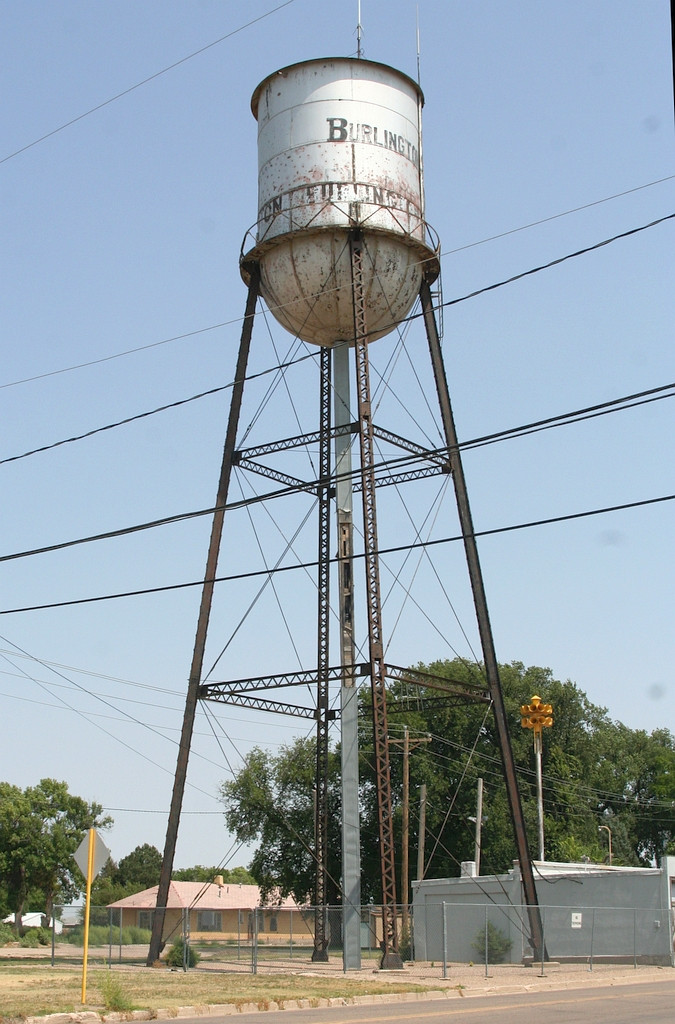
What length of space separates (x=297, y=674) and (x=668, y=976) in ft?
33.9

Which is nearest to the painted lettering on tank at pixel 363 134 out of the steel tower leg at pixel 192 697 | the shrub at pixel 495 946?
the steel tower leg at pixel 192 697

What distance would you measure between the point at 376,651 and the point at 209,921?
203 ft

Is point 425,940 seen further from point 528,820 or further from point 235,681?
point 528,820

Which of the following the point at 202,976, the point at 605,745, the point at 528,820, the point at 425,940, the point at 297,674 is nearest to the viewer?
the point at 202,976

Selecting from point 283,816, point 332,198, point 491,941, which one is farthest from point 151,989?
point 283,816

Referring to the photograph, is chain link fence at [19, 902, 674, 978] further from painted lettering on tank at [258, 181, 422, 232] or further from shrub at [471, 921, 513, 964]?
painted lettering on tank at [258, 181, 422, 232]

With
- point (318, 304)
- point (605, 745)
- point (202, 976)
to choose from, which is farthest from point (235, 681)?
point (605, 745)

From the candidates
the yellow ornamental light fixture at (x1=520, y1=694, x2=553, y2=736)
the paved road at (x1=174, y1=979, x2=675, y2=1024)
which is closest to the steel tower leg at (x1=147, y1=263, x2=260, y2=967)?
the paved road at (x1=174, y1=979, x2=675, y2=1024)

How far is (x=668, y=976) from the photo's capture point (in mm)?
25719

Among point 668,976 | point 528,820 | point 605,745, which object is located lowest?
point 668,976

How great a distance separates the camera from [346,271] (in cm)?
2547

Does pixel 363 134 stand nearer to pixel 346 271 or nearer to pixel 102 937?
pixel 346 271

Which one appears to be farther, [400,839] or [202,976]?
[400,839]

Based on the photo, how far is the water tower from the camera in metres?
25.0
